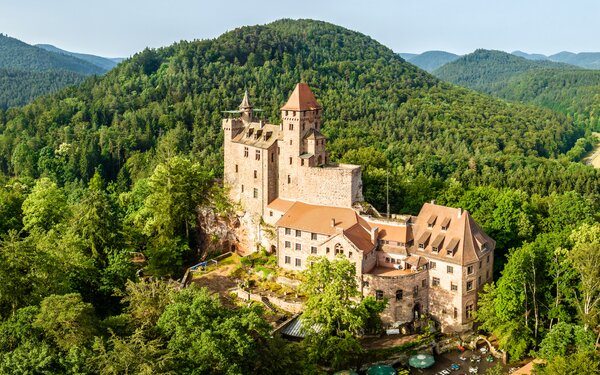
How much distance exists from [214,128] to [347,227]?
271ft

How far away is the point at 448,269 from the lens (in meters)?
69.9

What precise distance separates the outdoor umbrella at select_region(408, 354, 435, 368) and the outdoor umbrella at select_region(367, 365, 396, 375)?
2.65 m

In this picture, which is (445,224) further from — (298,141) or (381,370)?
(298,141)

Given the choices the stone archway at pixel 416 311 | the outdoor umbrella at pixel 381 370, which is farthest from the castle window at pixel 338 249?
the outdoor umbrella at pixel 381 370

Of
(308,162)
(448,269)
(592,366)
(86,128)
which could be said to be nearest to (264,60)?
(86,128)

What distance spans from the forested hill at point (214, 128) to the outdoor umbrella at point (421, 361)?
3323 cm

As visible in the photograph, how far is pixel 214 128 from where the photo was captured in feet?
487

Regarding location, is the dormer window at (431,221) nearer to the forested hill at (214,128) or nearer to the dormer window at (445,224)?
the dormer window at (445,224)

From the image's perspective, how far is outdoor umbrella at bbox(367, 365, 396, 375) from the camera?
61469mm

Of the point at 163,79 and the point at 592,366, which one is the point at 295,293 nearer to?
the point at 592,366

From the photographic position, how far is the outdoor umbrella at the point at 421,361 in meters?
63.2

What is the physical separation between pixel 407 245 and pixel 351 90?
132m

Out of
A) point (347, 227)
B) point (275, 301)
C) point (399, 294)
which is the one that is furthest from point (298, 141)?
point (399, 294)

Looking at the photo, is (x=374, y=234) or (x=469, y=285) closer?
(x=469, y=285)
